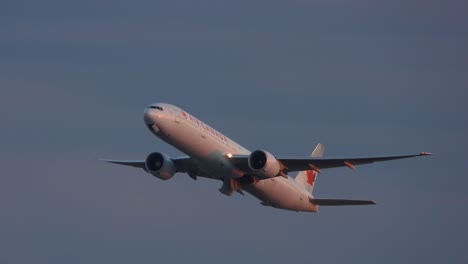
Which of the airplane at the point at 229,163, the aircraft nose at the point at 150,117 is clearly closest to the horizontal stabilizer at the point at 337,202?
the airplane at the point at 229,163

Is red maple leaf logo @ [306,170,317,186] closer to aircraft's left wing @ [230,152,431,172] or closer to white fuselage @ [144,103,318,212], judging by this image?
white fuselage @ [144,103,318,212]

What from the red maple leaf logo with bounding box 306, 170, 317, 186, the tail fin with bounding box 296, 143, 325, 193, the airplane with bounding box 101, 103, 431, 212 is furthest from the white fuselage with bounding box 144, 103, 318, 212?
the red maple leaf logo with bounding box 306, 170, 317, 186

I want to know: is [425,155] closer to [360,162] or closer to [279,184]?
[360,162]

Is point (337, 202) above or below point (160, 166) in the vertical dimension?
above

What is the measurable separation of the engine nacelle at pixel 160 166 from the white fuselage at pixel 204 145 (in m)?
1.87

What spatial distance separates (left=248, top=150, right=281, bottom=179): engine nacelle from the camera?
269 feet

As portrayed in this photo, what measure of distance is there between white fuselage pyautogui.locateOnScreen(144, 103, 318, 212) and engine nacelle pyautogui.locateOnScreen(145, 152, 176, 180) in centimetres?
187

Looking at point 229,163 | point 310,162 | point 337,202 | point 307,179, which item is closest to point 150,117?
point 229,163

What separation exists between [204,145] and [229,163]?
108 inches

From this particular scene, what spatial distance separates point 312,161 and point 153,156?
10423 millimetres

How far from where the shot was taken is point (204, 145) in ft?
264

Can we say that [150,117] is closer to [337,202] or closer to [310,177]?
[337,202]

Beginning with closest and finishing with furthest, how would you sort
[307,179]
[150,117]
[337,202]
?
[150,117], [337,202], [307,179]

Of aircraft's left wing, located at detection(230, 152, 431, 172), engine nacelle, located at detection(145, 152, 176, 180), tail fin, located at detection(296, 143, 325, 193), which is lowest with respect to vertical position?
engine nacelle, located at detection(145, 152, 176, 180)
